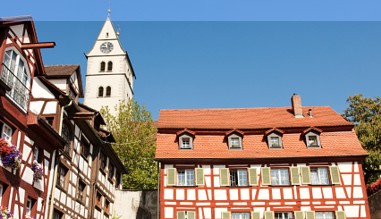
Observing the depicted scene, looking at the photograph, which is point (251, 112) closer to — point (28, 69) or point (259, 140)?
point (259, 140)

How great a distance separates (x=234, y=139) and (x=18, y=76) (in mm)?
15474

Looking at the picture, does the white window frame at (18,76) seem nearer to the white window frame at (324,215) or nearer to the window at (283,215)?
the window at (283,215)

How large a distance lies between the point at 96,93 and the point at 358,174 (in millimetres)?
50056

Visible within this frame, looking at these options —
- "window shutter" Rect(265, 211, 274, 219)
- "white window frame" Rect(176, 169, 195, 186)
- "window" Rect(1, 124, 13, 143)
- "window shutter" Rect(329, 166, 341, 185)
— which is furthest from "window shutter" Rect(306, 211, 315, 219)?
"window" Rect(1, 124, 13, 143)

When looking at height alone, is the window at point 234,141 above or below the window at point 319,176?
above

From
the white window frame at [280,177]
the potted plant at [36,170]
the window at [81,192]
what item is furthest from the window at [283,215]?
the potted plant at [36,170]

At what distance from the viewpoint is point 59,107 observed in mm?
20906

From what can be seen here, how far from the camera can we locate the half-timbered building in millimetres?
A: 15977

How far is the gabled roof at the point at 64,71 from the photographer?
2386cm

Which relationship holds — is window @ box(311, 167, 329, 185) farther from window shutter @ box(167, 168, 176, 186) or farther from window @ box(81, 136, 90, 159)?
window @ box(81, 136, 90, 159)

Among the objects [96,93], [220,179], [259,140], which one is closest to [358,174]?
[259,140]

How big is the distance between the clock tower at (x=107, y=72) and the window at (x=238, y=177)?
4351 centimetres

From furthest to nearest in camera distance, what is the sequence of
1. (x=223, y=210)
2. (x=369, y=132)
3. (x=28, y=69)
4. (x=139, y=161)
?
(x=139, y=161) → (x=369, y=132) → (x=223, y=210) → (x=28, y=69)

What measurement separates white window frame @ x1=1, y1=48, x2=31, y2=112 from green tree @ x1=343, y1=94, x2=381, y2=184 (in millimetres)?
25517
